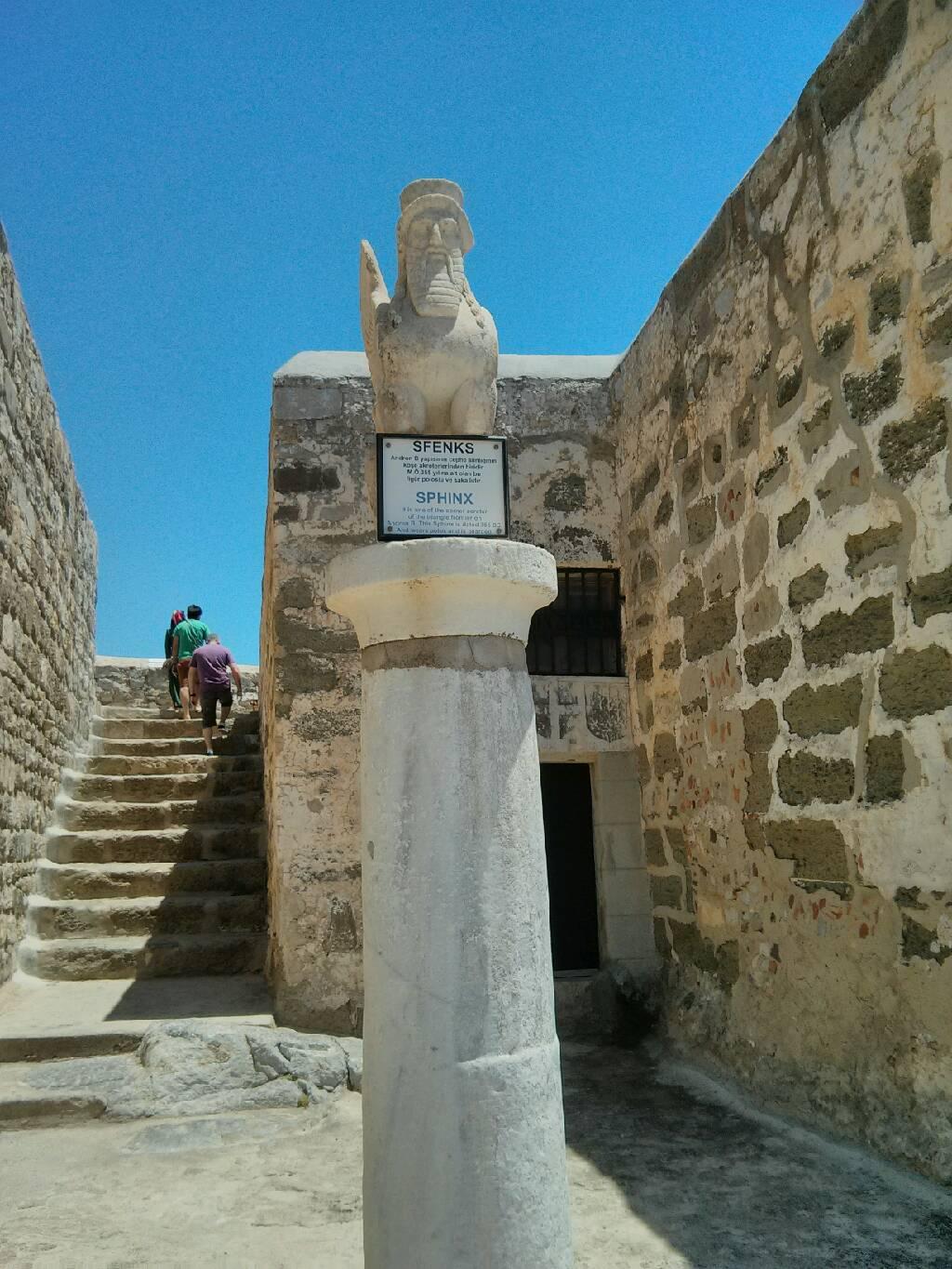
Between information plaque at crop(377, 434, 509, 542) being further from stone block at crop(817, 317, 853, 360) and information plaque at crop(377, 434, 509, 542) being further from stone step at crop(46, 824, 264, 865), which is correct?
stone step at crop(46, 824, 264, 865)

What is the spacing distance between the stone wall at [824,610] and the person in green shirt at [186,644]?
5.26 metres

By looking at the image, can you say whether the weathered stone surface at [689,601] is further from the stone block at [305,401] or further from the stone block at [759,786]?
the stone block at [305,401]

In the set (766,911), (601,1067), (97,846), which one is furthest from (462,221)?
(97,846)

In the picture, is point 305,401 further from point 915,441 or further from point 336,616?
point 915,441

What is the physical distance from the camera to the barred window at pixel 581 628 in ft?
18.1

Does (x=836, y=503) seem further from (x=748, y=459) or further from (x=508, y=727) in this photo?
(x=508, y=727)

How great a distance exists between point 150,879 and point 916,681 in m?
4.66

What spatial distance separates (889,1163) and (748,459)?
8.71 feet

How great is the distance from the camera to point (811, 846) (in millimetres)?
3660

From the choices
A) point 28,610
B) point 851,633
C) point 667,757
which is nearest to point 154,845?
point 28,610

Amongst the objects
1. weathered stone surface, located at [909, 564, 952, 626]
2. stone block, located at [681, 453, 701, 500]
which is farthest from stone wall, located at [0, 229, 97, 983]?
weathered stone surface, located at [909, 564, 952, 626]

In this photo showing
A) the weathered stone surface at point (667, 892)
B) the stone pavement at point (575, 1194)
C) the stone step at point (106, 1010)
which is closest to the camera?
the stone pavement at point (575, 1194)

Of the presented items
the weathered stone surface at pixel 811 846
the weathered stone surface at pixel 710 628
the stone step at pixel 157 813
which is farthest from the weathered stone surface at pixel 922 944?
the stone step at pixel 157 813

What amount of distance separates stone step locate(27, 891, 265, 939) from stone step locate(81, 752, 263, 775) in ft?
4.90
